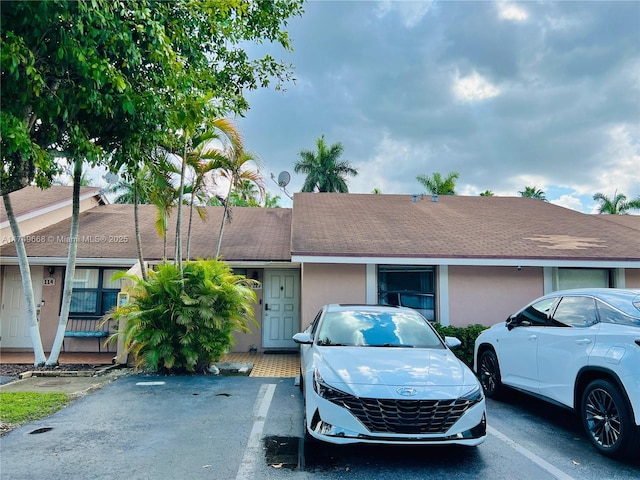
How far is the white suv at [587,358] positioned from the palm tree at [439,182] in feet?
84.1

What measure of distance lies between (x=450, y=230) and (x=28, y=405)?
391 inches

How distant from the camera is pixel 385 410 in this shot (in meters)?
3.82

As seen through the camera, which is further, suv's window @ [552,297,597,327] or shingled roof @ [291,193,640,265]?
shingled roof @ [291,193,640,265]

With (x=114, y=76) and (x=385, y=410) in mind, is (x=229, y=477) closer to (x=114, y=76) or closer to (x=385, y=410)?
(x=385, y=410)

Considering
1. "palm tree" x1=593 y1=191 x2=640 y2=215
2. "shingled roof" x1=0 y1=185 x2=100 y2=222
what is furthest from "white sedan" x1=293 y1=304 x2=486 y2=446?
"palm tree" x1=593 y1=191 x2=640 y2=215

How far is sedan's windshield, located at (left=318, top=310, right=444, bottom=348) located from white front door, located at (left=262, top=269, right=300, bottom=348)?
6.03 metres

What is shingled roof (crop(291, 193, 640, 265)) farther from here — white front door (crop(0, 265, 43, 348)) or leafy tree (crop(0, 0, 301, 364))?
white front door (crop(0, 265, 43, 348))

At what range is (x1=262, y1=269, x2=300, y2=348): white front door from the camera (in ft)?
38.2

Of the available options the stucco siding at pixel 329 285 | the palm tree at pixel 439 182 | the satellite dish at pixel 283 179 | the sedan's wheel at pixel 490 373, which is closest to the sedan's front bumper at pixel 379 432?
the sedan's wheel at pixel 490 373

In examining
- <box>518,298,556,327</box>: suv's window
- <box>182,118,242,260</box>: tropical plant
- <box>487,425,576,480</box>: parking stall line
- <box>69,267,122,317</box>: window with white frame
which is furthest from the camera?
<box>69,267,122,317</box>: window with white frame

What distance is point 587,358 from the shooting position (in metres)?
4.55

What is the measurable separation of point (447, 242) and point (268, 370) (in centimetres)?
533

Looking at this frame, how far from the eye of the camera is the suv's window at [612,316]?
14.2ft

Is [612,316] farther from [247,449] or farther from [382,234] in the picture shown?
[382,234]
